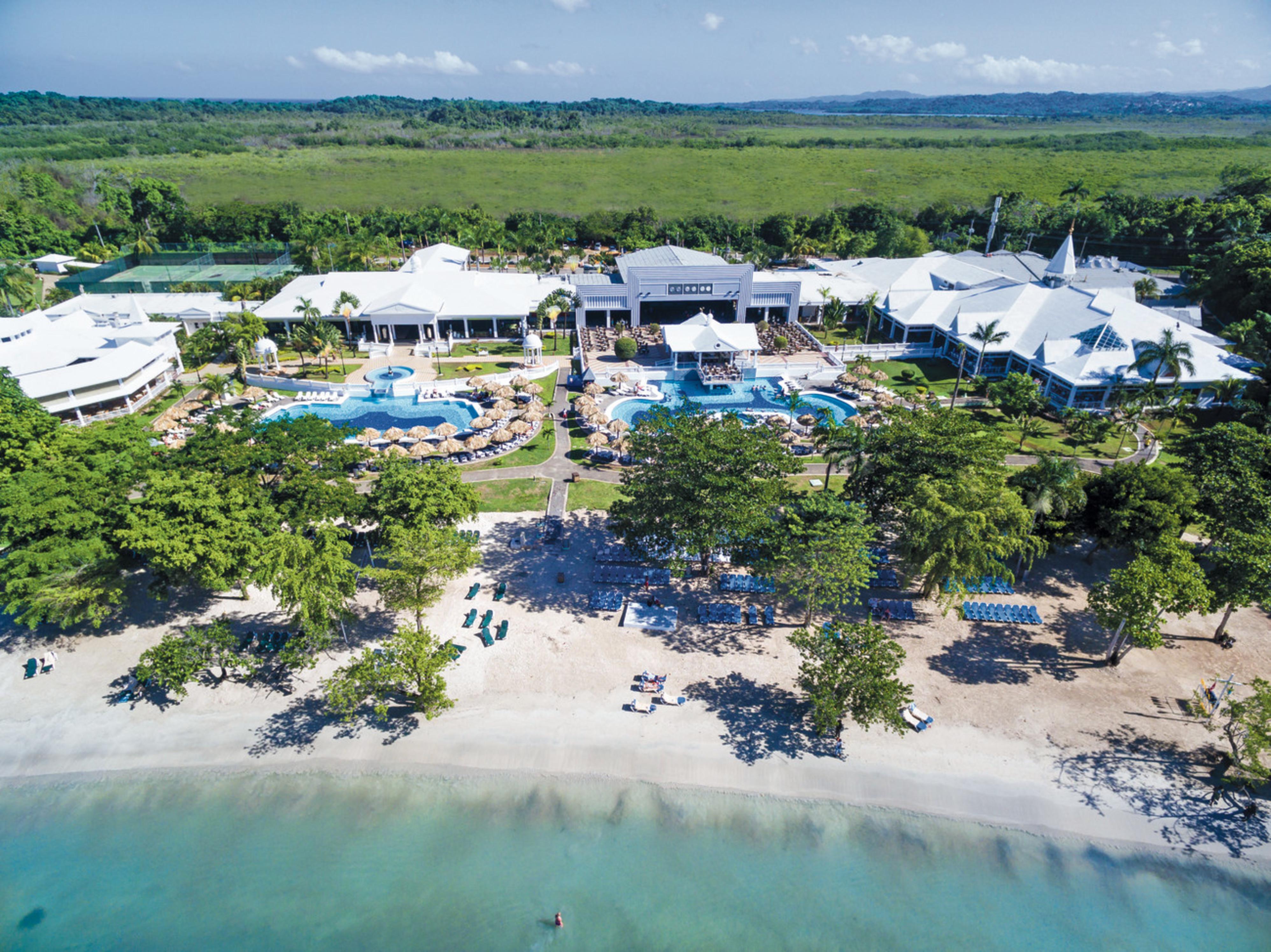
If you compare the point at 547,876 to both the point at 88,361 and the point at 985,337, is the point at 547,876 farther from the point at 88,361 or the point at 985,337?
the point at 88,361

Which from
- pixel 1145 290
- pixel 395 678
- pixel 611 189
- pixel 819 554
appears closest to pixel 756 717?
pixel 819 554

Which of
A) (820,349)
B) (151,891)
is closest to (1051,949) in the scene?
(151,891)

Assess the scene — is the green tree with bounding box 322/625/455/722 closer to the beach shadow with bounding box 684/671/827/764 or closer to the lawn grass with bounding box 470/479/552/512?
the beach shadow with bounding box 684/671/827/764

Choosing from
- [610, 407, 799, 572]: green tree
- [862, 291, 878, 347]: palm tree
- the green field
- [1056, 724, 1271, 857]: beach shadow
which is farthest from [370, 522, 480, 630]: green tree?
the green field

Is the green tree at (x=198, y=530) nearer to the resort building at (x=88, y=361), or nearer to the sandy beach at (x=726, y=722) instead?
the sandy beach at (x=726, y=722)

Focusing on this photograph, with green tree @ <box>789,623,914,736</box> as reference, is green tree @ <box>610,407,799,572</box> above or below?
above

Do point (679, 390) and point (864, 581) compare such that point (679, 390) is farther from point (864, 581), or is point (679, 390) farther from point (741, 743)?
point (741, 743)

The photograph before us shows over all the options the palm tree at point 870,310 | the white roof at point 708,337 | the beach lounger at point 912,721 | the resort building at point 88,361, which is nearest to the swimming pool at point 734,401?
the white roof at point 708,337
